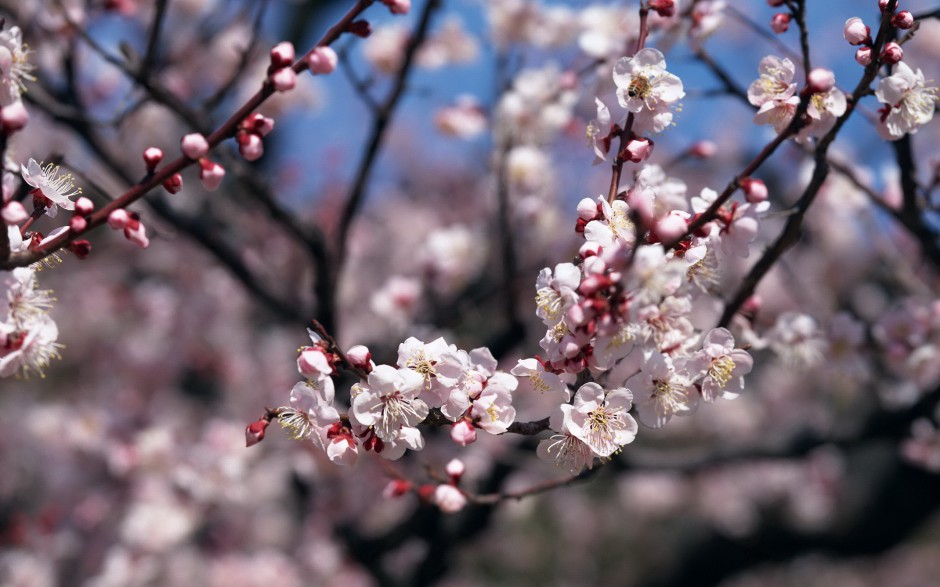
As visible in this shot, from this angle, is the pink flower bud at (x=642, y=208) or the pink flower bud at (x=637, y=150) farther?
the pink flower bud at (x=637, y=150)

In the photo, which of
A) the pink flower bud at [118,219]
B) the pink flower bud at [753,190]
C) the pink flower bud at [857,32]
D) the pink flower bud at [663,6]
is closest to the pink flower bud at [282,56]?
the pink flower bud at [118,219]

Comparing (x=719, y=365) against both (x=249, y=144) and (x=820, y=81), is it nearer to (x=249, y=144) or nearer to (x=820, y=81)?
(x=820, y=81)

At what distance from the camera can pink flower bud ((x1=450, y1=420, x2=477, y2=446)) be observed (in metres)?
1.28

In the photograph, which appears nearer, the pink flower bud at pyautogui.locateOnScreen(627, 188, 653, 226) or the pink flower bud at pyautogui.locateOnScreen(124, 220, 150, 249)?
the pink flower bud at pyautogui.locateOnScreen(627, 188, 653, 226)

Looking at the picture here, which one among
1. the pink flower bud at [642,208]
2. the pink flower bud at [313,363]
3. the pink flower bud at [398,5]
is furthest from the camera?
the pink flower bud at [398,5]

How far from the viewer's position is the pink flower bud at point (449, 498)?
5.04ft

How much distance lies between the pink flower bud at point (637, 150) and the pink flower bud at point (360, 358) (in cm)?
59

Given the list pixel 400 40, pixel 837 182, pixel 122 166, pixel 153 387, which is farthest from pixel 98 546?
pixel 837 182

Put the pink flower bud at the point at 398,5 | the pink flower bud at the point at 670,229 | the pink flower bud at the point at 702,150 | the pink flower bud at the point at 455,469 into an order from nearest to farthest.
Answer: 1. the pink flower bud at the point at 670,229
2. the pink flower bud at the point at 398,5
3. the pink flower bud at the point at 455,469
4. the pink flower bud at the point at 702,150

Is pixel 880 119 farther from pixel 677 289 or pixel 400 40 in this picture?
pixel 400 40

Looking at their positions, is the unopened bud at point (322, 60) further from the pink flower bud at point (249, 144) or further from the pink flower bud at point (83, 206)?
the pink flower bud at point (83, 206)

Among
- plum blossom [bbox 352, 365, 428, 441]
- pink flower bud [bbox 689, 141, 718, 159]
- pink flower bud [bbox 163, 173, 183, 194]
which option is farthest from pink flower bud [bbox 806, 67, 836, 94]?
pink flower bud [bbox 163, 173, 183, 194]

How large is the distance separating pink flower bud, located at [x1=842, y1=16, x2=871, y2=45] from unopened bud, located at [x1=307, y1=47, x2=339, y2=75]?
945 mm

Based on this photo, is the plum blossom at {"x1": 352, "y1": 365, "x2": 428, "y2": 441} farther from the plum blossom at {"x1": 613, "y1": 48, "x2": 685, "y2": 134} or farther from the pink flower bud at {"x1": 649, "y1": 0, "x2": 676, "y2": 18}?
the pink flower bud at {"x1": 649, "y1": 0, "x2": 676, "y2": 18}
